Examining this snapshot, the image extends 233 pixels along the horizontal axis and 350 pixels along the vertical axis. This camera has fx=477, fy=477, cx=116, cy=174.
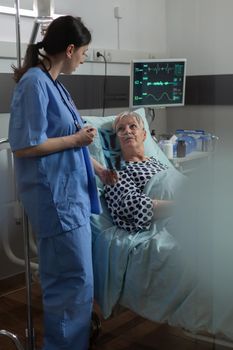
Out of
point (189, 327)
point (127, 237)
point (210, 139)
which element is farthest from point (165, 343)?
point (210, 139)

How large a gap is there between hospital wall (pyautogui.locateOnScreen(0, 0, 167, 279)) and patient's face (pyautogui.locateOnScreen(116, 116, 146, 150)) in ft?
0.20

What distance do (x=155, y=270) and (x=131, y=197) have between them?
1.01ft

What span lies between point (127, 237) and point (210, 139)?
760 mm

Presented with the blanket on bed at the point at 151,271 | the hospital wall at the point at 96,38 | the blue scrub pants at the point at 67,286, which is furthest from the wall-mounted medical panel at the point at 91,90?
the blue scrub pants at the point at 67,286

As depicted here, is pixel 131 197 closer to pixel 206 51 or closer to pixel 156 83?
pixel 156 83

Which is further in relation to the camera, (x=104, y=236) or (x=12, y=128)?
(x=104, y=236)

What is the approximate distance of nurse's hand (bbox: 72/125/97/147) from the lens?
58.4 inches

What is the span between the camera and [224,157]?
0.96m

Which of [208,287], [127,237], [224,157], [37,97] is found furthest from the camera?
[127,237]

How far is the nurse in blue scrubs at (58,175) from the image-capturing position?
1.45 m

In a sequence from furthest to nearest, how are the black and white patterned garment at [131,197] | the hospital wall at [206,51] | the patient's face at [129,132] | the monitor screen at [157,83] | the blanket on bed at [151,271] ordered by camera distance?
the black and white patterned garment at [131,197]
the patient's face at [129,132]
the blanket on bed at [151,271]
the monitor screen at [157,83]
the hospital wall at [206,51]

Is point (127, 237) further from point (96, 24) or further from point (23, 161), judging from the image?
point (96, 24)

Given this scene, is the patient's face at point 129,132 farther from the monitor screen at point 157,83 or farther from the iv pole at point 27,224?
the iv pole at point 27,224

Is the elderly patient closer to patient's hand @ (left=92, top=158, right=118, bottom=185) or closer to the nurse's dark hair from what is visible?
patient's hand @ (left=92, top=158, right=118, bottom=185)
